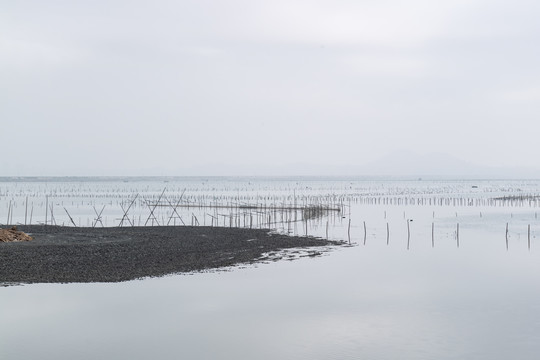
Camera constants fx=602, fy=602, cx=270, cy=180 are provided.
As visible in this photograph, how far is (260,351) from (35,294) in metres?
7.84

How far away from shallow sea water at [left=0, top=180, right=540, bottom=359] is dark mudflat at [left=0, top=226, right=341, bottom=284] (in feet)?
4.27

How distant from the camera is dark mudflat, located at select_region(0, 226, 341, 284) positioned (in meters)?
20.2

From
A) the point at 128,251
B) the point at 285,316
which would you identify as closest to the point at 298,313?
the point at 285,316

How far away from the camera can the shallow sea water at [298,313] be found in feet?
43.6

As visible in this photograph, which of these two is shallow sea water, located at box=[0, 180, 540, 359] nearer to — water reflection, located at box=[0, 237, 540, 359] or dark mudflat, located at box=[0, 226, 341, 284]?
water reflection, located at box=[0, 237, 540, 359]

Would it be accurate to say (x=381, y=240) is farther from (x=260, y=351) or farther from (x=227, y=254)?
(x=260, y=351)

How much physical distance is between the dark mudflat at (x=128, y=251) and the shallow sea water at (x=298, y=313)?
1303 mm

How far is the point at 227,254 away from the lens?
25.8 meters

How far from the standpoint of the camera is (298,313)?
658 inches

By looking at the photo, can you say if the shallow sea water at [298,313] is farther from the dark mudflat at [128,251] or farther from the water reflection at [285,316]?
the dark mudflat at [128,251]

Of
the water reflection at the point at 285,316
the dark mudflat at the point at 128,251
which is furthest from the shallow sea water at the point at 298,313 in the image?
the dark mudflat at the point at 128,251

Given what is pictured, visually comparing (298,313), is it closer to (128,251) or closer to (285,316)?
(285,316)

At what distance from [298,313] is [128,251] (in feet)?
34.3

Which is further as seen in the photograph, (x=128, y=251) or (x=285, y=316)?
(x=128, y=251)
